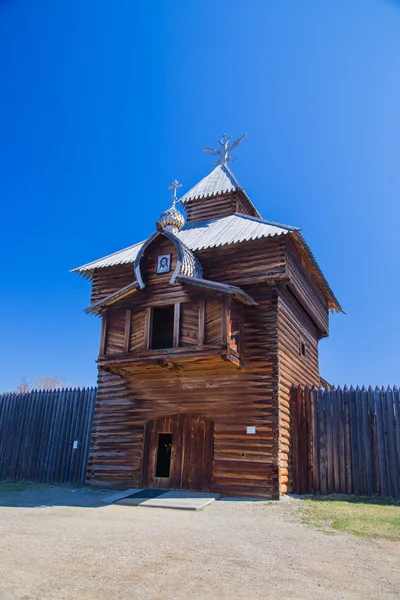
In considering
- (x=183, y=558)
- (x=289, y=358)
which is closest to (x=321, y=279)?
(x=289, y=358)

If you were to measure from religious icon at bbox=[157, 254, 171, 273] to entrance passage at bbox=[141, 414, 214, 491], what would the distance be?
15.4 ft

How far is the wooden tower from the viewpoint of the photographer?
14.1 metres

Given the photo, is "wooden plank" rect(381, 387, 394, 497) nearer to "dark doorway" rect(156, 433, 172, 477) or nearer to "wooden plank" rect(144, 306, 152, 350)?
"dark doorway" rect(156, 433, 172, 477)

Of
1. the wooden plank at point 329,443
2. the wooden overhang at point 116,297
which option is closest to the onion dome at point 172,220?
the wooden overhang at point 116,297

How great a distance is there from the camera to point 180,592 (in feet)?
17.5

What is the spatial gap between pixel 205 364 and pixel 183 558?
8130 mm

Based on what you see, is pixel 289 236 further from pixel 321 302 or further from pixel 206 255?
pixel 321 302

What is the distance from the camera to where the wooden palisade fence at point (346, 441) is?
45.1 feet

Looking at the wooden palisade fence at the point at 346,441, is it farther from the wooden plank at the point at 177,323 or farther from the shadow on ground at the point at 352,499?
the wooden plank at the point at 177,323

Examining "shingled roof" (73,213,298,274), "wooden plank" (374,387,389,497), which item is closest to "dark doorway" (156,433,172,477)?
"shingled roof" (73,213,298,274)

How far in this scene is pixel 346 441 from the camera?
14.4 metres

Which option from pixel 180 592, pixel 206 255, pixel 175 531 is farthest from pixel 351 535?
pixel 206 255

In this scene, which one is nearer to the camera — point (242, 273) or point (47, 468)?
point (242, 273)

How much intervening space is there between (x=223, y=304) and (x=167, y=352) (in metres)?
2.21
